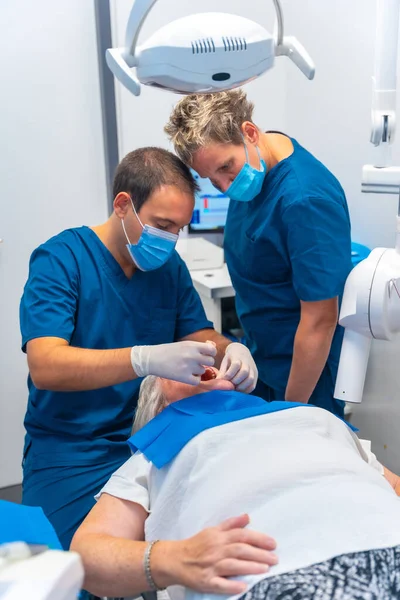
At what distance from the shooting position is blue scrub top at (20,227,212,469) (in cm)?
146

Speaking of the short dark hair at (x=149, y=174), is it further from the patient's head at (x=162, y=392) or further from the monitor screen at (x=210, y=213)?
the monitor screen at (x=210, y=213)

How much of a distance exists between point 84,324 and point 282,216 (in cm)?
58

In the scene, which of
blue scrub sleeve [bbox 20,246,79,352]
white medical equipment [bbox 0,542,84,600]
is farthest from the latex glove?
white medical equipment [bbox 0,542,84,600]

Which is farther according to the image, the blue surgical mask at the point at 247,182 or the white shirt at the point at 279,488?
the blue surgical mask at the point at 247,182

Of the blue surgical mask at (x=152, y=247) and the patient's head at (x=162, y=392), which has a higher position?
the blue surgical mask at (x=152, y=247)

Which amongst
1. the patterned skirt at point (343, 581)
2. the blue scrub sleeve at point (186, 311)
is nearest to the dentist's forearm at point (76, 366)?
the blue scrub sleeve at point (186, 311)

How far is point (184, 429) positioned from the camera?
49.4 inches

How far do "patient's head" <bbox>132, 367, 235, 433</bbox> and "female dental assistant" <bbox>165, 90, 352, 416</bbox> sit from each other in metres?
0.31

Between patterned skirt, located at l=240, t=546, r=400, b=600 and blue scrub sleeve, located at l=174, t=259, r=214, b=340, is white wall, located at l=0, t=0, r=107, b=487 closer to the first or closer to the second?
blue scrub sleeve, located at l=174, t=259, r=214, b=340

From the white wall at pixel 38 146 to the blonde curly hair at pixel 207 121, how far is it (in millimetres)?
1034

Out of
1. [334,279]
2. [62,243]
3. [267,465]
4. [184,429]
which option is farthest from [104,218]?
[267,465]

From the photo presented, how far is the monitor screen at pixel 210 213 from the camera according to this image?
2.80 metres

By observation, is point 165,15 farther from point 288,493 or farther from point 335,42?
point 288,493

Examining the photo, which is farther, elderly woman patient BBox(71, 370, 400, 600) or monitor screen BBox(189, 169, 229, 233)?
monitor screen BBox(189, 169, 229, 233)
